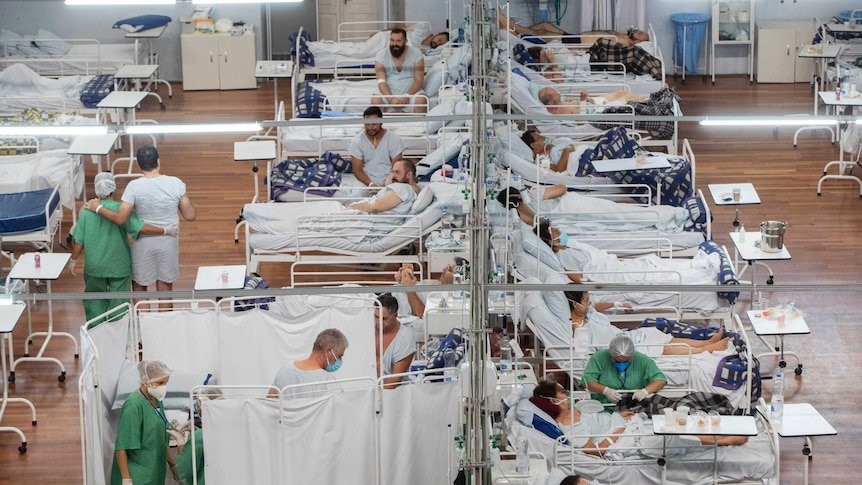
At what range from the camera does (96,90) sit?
12.6 metres

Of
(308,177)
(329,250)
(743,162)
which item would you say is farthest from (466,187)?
(743,162)

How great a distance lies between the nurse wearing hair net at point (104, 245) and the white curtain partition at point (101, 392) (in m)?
1.15

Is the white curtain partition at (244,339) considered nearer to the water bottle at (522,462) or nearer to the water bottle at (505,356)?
the water bottle at (505,356)

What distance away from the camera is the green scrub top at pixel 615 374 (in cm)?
800

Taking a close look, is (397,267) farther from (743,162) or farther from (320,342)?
(743,162)

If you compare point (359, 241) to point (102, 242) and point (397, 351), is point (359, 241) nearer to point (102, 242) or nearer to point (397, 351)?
point (397, 351)

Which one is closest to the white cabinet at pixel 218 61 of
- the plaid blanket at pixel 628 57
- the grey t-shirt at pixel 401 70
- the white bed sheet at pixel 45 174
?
the grey t-shirt at pixel 401 70

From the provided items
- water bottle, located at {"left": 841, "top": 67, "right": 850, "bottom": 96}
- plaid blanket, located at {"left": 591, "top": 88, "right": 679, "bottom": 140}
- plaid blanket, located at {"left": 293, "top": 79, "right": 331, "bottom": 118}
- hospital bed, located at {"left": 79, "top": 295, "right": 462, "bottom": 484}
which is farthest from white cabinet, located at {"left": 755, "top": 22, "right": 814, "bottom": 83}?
hospital bed, located at {"left": 79, "top": 295, "right": 462, "bottom": 484}

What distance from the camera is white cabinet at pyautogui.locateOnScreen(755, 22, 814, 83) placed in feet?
50.3

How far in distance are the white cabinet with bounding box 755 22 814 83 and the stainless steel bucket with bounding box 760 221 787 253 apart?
261 inches

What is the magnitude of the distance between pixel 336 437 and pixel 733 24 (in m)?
10.2

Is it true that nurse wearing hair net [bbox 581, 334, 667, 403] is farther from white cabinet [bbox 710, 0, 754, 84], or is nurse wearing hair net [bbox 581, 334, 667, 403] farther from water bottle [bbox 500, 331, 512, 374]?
white cabinet [bbox 710, 0, 754, 84]

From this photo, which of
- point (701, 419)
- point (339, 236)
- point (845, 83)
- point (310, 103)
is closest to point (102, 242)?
point (339, 236)

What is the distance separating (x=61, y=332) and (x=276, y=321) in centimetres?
217
